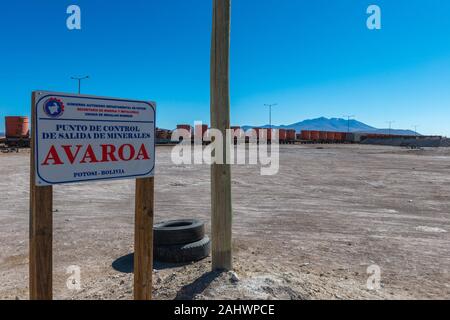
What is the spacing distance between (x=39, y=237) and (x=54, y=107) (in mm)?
984

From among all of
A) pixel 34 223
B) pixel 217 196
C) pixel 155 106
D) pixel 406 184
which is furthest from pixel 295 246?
pixel 406 184

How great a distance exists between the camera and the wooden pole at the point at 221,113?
4.59 meters

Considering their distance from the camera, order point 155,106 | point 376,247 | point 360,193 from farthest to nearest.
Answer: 1. point 360,193
2. point 376,247
3. point 155,106

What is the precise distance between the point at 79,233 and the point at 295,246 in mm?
4311

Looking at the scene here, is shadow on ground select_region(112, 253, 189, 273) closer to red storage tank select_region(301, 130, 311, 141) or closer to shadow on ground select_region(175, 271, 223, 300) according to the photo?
shadow on ground select_region(175, 271, 223, 300)

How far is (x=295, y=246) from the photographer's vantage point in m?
6.57

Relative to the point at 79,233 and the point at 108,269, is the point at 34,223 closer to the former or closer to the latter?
the point at 108,269

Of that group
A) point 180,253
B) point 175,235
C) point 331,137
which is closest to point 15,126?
point 175,235

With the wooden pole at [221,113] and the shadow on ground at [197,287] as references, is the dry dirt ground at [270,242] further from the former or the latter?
the wooden pole at [221,113]

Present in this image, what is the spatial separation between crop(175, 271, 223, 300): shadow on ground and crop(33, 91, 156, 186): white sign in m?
1.54

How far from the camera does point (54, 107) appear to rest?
2779 millimetres

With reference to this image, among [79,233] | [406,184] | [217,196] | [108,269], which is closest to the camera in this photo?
[217,196]

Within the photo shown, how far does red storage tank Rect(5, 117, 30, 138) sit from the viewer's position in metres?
37.3

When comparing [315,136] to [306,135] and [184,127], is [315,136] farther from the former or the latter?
[184,127]
